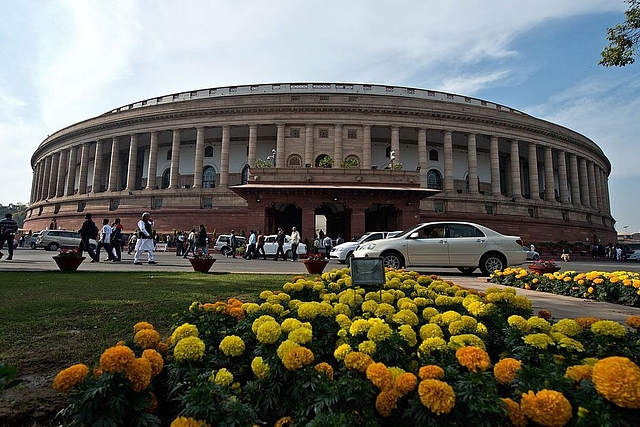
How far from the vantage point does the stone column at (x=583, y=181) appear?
150ft

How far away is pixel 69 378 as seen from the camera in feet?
6.10

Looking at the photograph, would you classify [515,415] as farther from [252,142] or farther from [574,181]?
[574,181]

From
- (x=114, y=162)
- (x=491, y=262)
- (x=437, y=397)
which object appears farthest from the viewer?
(x=114, y=162)

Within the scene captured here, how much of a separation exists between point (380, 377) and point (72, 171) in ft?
174

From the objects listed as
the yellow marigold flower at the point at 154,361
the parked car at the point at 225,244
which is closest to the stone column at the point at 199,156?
the parked car at the point at 225,244

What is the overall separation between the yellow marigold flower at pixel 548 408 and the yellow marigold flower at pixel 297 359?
1148mm

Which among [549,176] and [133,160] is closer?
[133,160]

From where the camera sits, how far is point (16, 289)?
20.0 ft

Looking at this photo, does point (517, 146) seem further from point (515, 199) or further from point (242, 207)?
point (242, 207)

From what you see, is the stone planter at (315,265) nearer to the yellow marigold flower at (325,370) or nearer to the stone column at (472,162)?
the yellow marigold flower at (325,370)

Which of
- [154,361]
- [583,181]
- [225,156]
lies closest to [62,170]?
[225,156]

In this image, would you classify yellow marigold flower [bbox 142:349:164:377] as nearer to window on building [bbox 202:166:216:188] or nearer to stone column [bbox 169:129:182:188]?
stone column [bbox 169:129:182:188]

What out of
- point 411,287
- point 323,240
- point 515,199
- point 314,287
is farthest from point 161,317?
point 515,199

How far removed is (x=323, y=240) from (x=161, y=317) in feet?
64.4
